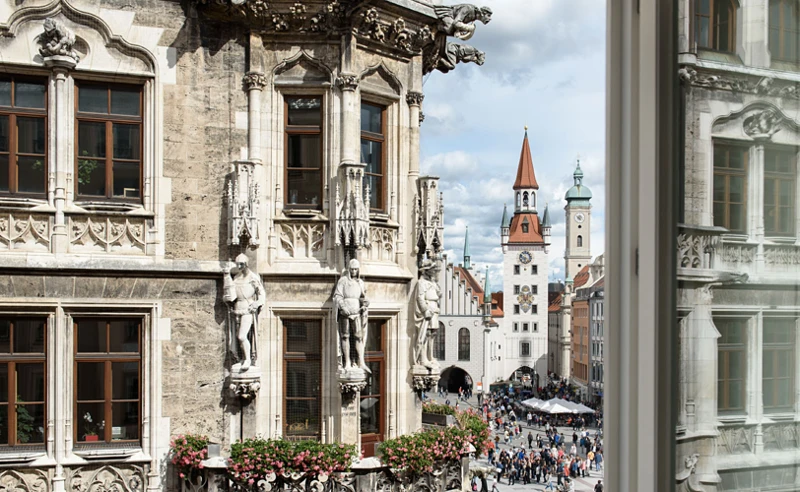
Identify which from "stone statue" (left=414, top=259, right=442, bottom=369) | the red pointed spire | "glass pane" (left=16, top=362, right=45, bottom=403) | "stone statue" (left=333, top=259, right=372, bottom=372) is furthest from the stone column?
the red pointed spire

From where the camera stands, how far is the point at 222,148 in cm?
1004

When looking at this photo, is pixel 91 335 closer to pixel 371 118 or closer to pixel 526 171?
pixel 371 118

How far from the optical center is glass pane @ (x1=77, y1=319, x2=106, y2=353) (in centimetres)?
943

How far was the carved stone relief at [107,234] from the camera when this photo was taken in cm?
943

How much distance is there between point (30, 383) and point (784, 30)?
944 centimetres

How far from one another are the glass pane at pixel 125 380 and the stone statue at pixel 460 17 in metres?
6.24

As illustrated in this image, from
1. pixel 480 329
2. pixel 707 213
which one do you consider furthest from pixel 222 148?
pixel 480 329

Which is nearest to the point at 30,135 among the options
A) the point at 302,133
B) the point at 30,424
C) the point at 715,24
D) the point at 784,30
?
the point at 302,133

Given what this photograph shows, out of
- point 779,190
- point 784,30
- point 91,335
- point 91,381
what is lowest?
point 91,381

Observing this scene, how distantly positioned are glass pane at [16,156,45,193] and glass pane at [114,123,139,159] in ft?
2.91

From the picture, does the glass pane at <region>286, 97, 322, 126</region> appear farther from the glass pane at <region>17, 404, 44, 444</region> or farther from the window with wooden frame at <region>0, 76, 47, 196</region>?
the glass pane at <region>17, 404, 44, 444</region>

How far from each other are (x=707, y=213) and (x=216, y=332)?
8.69 metres

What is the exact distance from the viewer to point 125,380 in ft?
31.5

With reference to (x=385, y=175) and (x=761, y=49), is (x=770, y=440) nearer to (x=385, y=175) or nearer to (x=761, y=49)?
(x=761, y=49)
